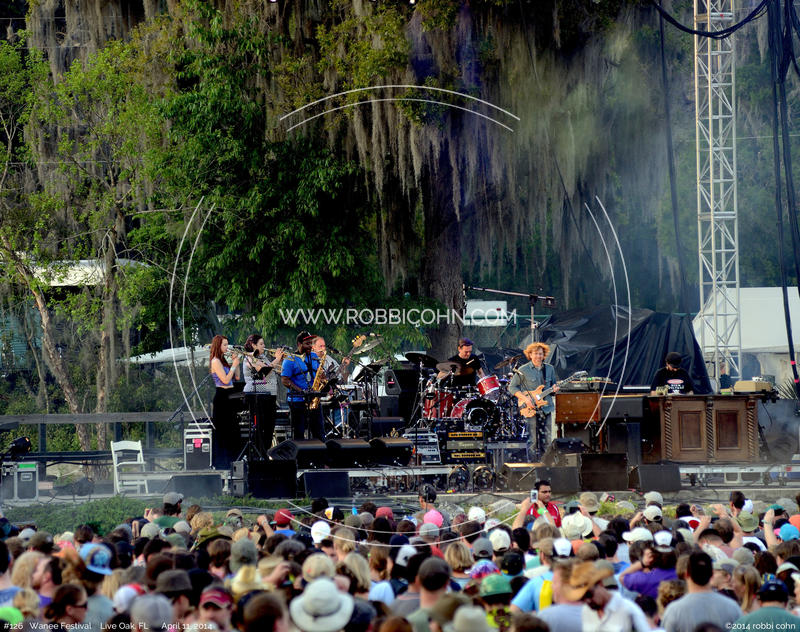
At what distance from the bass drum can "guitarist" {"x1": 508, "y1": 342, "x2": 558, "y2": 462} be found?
39 cm

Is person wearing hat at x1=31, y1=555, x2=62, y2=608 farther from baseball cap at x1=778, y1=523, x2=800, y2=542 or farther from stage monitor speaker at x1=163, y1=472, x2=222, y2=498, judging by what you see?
stage monitor speaker at x1=163, y1=472, x2=222, y2=498

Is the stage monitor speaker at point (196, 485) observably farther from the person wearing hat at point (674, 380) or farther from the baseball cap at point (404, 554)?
the baseball cap at point (404, 554)

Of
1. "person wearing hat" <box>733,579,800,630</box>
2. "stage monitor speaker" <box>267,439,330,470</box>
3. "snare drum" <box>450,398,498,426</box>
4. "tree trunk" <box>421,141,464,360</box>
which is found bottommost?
"person wearing hat" <box>733,579,800,630</box>

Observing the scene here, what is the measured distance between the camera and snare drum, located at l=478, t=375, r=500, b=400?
60.4 ft

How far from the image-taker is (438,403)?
61.0 feet

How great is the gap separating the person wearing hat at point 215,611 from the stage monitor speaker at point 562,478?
988cm

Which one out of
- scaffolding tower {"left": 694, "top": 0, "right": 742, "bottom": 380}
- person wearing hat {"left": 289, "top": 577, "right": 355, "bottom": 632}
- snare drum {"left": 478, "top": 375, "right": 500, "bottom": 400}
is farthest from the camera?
scaffolding tower {"left": 694, "top": 0, "right": 742, "bottom": 380}

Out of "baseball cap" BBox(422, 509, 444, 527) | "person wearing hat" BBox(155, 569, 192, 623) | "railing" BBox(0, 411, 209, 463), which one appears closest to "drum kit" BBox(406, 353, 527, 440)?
"railing" BBox(0, 411, 209, 463)

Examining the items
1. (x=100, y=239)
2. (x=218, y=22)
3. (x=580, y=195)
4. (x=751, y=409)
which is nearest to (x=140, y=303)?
(x=100, y=239)

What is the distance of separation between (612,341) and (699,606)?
2135 centimetres

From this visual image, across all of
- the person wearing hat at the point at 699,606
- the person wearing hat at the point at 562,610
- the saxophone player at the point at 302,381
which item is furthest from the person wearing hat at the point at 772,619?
the saxophone player at the point at 302,381

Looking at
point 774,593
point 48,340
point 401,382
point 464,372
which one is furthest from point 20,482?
point 774,593

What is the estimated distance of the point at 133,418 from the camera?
21.9m

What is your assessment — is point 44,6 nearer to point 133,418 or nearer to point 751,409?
point 133,418
